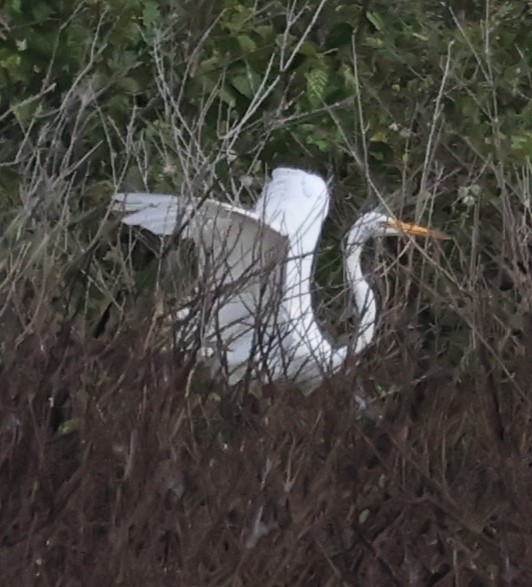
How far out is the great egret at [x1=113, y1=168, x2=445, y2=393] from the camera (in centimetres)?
288

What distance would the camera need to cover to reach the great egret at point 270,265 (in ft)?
9.46

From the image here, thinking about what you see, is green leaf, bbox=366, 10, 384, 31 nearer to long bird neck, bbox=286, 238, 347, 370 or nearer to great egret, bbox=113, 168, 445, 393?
great egret, bbox=113, 168, 445, 393

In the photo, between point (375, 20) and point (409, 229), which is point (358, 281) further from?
point (375, 20)

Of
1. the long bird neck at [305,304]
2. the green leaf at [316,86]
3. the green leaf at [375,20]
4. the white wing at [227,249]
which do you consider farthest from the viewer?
the green leaf at [375,20]

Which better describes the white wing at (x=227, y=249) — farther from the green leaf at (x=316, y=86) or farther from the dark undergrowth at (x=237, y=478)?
the green leaf at (x=316, y=86)

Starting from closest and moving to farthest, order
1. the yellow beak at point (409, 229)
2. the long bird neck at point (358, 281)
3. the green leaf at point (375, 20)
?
the yellow beak at point (409, 229) < the long bird neck at point (358, 281) < the green leaf at point (375, 20)

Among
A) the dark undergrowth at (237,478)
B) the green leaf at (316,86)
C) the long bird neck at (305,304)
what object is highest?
the green leaf at (316,86)

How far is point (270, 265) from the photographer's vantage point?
113 inches

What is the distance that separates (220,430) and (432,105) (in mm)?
3192

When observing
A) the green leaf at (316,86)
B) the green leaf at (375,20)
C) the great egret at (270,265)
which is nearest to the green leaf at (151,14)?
the green leaf at (316,86)

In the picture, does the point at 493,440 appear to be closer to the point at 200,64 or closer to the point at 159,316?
the point at 159,316

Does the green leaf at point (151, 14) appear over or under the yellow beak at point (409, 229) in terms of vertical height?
over

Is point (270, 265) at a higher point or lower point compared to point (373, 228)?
lower

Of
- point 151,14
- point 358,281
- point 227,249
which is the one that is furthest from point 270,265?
point 151,14
